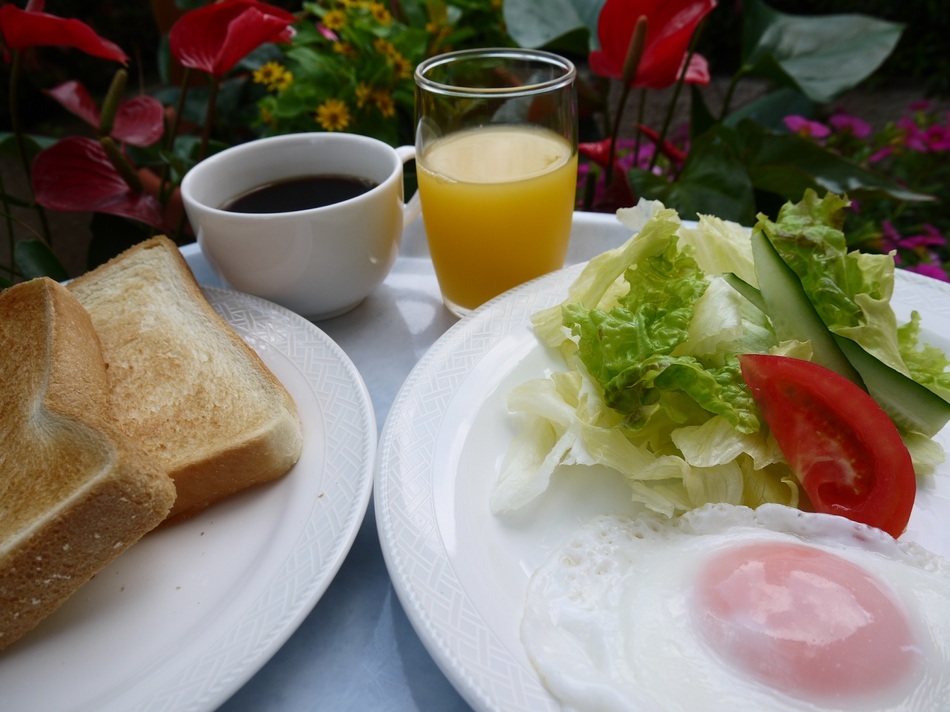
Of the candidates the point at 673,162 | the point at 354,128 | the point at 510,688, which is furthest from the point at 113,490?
the point at 673,162

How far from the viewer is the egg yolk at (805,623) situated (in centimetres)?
72

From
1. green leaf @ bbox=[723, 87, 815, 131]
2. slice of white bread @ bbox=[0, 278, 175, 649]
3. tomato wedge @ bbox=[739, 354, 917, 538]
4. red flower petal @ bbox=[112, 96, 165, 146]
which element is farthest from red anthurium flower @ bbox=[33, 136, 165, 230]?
green leaf @ bbox=[723, 87, 815, 131]

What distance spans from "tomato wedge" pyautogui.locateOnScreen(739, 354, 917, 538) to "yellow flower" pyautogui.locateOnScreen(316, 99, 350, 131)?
139 centimetres

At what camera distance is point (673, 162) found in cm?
199

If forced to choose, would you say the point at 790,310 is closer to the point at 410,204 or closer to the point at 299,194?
the point at 410,204

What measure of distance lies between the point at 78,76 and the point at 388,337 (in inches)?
165

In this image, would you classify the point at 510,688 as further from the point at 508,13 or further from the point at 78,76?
the point at 78,76

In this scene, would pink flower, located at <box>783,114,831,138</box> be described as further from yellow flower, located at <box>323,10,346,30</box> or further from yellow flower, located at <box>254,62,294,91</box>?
yellow flower, located at <box>254,62,294,91</box>

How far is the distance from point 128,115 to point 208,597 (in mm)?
1351

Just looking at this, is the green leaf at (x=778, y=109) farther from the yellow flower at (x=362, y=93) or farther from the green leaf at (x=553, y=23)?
the yellow flower at (x=362, y=93)

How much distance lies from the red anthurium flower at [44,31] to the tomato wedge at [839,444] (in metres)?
1.39

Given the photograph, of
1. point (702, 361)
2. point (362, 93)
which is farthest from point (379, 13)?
point (702, 361)

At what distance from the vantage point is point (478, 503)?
0.96 meters

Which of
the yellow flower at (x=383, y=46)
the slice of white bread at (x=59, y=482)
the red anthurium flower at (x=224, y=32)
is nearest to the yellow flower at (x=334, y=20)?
the yellow flower at (x=383, y=46)
